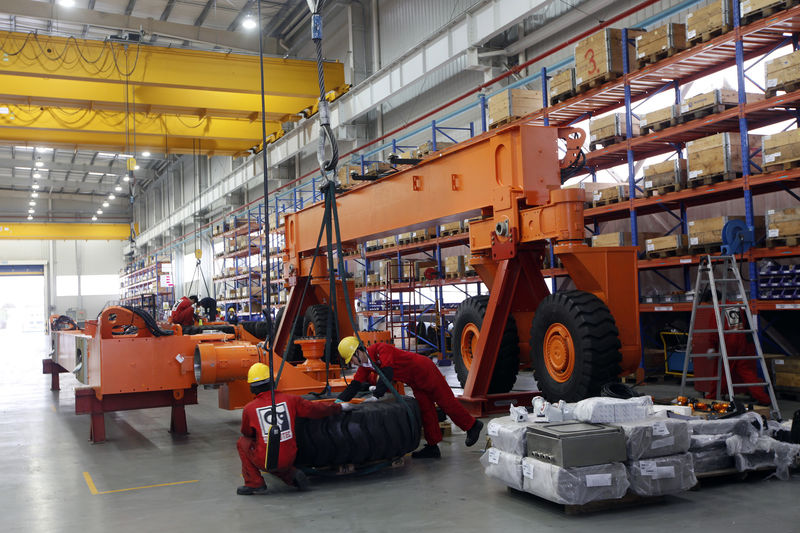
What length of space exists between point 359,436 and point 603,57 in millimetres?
7758

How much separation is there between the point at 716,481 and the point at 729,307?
136 inches

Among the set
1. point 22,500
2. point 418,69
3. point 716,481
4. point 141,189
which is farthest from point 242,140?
point 141,189

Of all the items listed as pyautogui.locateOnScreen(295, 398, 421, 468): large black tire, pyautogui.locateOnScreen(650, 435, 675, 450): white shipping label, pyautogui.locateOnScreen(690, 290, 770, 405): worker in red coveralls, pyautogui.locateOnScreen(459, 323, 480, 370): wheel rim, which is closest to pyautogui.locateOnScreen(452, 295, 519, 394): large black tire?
pyautogui.locateOnScreen(459, 323, 480, 370): wheel rim

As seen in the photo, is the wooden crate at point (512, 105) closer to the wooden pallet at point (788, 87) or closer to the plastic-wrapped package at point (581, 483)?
the wooden pallet at point (788, 87)

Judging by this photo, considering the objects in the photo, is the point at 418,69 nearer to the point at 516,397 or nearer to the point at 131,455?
the point at 516,397

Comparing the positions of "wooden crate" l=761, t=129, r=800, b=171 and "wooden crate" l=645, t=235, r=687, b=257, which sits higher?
"wooden crate" l=761, t=129, r=800, b=171

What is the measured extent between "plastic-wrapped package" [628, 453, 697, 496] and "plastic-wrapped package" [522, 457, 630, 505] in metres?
0.10

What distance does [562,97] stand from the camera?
11.8 m

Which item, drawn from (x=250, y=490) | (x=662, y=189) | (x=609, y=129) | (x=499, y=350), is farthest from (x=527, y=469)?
(x=609, y=129)

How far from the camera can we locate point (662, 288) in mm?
11945

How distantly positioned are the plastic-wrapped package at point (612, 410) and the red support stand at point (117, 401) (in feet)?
15.6

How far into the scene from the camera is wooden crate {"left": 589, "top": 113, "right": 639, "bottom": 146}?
1121 centimetres

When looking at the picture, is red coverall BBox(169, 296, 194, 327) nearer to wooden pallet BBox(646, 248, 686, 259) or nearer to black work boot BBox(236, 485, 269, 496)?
wooden pallet BBox(646, 248, 686, 259)

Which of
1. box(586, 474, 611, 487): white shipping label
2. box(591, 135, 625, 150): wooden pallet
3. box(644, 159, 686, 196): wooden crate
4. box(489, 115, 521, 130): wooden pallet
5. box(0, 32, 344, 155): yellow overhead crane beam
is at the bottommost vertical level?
box(586, 474, 611, 487): white shipping label
